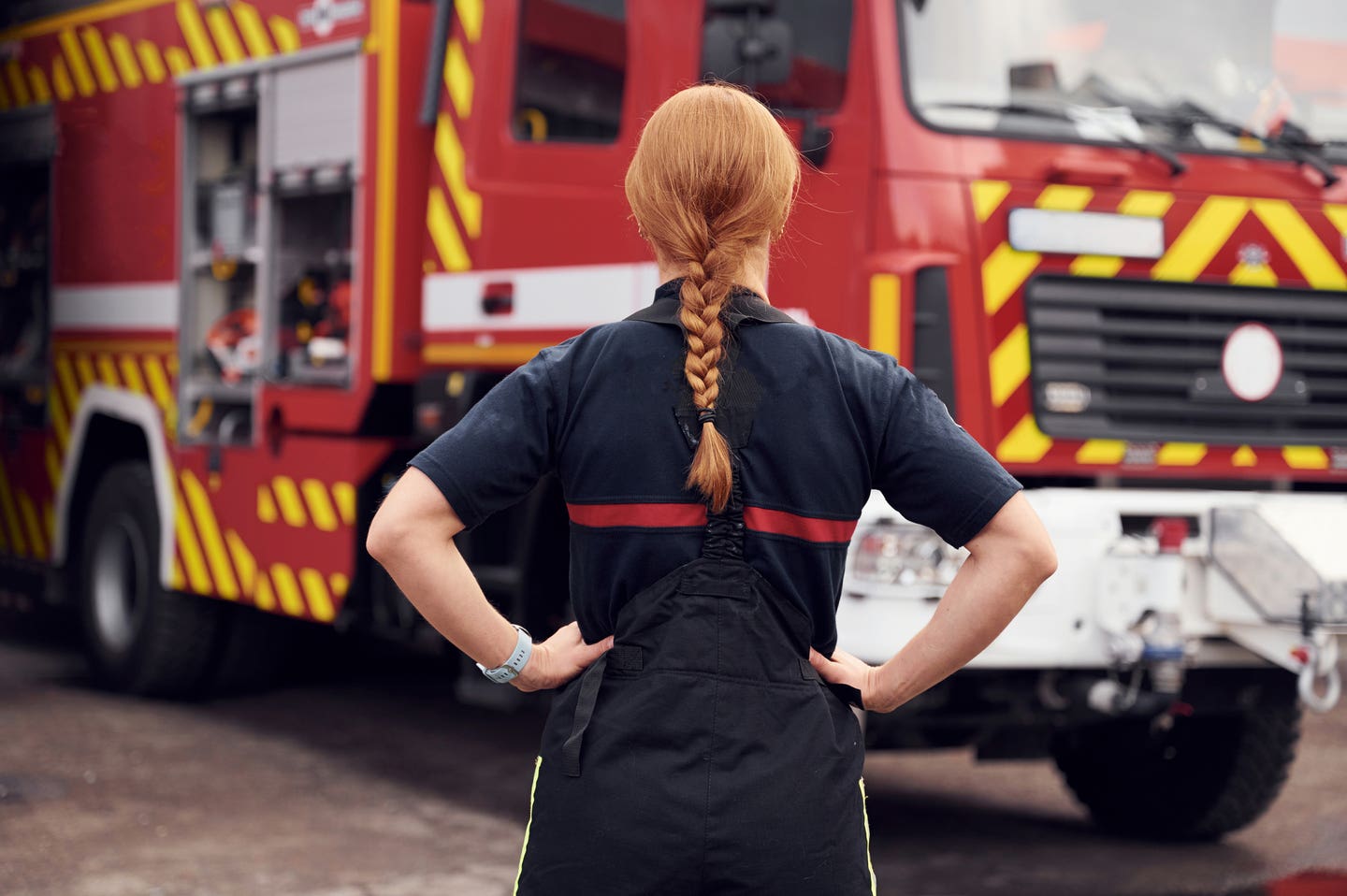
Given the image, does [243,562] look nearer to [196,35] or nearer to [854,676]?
[196,35]

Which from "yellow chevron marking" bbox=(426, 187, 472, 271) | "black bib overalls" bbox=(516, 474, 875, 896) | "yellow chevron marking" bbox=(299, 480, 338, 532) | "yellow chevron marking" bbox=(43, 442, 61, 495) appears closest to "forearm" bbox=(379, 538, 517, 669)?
"black bib overalls" bbox=(516, 474, 875, 896)

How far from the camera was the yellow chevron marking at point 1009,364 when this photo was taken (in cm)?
550

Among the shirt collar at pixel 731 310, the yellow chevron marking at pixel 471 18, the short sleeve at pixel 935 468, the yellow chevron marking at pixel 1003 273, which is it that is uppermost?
the yellow chevron marking at pixel 471 18

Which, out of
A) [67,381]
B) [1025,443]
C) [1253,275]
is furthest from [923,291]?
[67,381]

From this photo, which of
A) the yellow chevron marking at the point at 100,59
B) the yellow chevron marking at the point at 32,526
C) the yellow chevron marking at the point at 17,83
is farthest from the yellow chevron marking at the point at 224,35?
the yellow chevron marking at the point at 32,526

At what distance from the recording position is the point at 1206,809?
6531mm

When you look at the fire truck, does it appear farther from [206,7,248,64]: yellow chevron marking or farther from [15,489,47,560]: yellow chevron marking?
[15,489,47,560]: yellow chevron marking

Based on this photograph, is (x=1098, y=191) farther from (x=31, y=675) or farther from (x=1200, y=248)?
(x=31, y=675)

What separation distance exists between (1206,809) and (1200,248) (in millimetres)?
1952

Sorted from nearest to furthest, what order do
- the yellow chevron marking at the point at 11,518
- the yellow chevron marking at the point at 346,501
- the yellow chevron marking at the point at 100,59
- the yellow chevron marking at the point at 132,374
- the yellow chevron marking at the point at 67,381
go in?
the yellow chevron marking at the point at 346,501 < the yellow chevron marking at the point at 132,374 < the yellow chevron marking at the point at 100,59 < the yellow chevron marking at the point at 67,381 < the yellow chevron marking at the point at 11,518

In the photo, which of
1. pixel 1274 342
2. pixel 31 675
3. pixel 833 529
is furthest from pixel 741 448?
pixel 31 675

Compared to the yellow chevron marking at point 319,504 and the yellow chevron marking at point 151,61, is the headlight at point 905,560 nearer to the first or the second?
the yellow chevron marking at point 319,504

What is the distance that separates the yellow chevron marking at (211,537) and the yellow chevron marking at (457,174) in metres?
1.97

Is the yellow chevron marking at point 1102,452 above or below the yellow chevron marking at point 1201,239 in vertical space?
below
